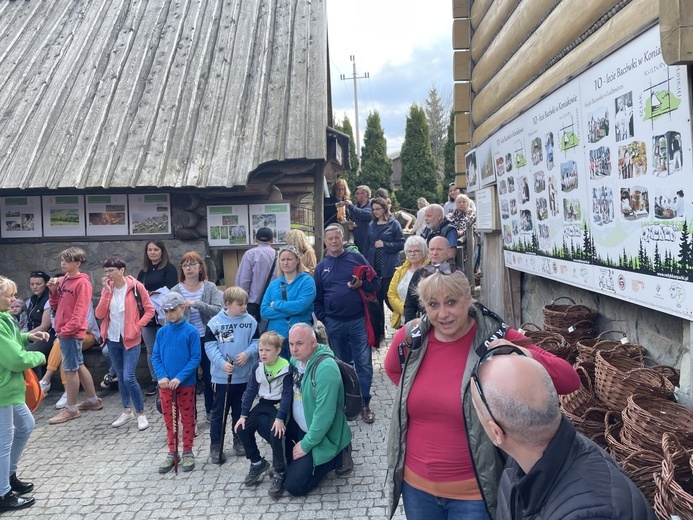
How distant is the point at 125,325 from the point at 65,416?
1342 mm

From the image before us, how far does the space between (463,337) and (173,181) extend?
5.47m

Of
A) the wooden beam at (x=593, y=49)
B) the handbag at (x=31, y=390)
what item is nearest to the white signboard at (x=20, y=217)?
the handbag at (x=31, y=390)

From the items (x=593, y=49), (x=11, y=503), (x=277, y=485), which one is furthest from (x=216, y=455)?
(x=593, y=49)

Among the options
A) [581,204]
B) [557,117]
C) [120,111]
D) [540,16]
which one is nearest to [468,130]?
[540,16]

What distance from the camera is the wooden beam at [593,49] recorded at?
2.83 metres

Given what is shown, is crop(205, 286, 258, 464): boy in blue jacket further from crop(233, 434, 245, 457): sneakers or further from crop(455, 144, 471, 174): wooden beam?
crop(455, 144, 471, 174): wooden beam

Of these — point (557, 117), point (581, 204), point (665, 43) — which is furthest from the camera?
point (557, 117)

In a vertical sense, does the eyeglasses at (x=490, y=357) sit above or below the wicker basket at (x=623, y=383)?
above

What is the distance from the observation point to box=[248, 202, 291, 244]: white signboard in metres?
7.38

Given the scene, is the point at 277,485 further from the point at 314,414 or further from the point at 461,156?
the point at 461,156

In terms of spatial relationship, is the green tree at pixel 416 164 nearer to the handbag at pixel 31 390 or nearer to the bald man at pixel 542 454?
the handbag at pixel 31 390

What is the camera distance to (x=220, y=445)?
471 centimetres

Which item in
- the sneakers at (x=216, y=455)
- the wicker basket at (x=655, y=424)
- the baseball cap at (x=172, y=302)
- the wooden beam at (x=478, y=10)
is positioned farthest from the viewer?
the wooden beam at (x=478, y=10)

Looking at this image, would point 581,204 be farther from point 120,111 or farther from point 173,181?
point 120,111
